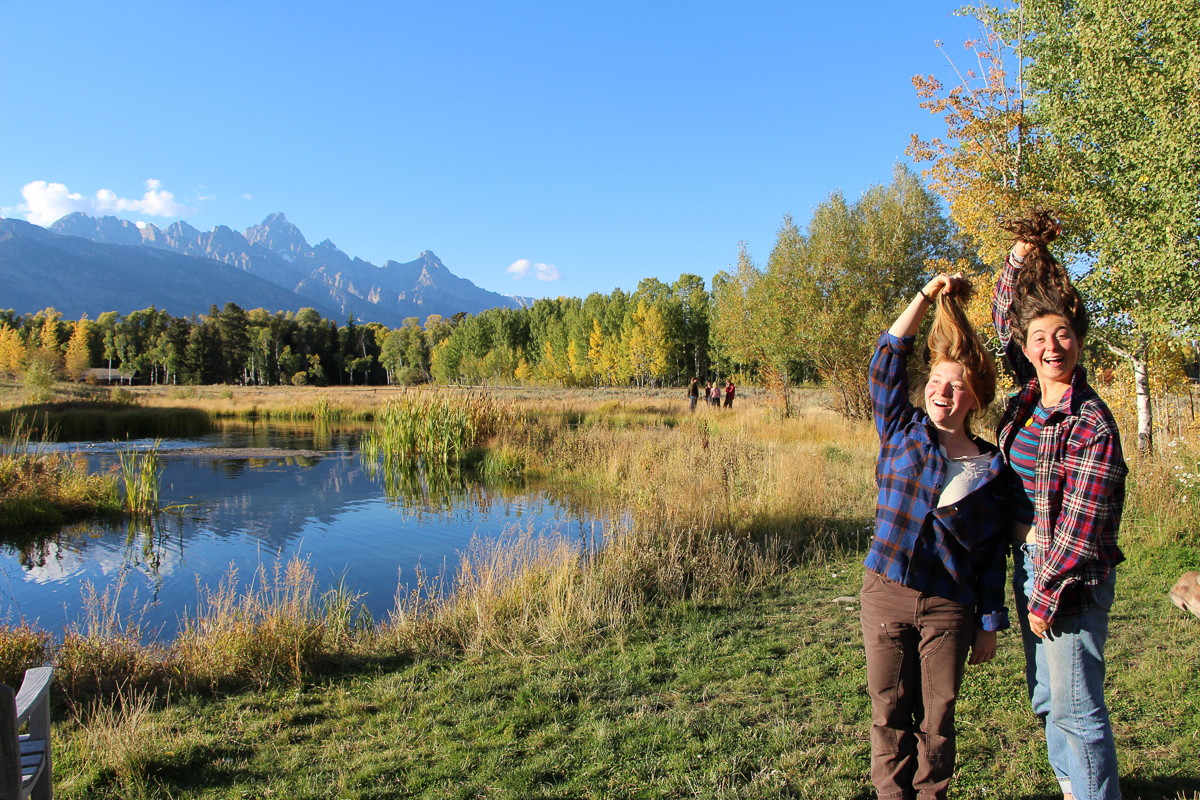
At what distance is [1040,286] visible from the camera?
219 centimetres

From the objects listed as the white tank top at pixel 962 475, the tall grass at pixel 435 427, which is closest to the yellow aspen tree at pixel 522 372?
the tall grass at pixel 435 427

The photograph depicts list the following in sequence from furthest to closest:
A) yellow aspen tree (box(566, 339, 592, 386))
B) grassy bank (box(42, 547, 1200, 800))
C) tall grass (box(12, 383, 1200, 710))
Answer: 1. yellow aspen tree (box(566, 339, 592, 386))
2. tall grass (box(12, 383, 1200, 710))
3. grassy bank (box(42, 547, 1200, 800))

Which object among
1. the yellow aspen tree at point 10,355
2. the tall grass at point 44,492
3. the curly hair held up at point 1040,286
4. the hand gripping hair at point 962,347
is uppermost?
the yellow aspen tree at point 10,355

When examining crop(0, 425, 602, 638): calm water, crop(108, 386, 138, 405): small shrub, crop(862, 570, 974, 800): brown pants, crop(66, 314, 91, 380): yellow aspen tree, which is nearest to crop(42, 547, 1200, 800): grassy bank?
crop(862, 570, 974, 800): brown pants

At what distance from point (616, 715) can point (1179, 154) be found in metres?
7.98

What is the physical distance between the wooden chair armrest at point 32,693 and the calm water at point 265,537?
3.15m

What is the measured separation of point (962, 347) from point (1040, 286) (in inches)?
12.0

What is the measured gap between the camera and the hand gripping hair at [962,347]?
7.57 ft

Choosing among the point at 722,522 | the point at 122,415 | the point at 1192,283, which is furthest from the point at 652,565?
the point at 122,415

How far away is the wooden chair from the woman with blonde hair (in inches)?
104

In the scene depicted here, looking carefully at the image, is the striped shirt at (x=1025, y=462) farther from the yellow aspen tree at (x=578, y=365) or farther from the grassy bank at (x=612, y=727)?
the yellow aspen tree at (x=578, y=365)

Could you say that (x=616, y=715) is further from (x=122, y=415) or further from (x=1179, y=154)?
(x=122, y=415)

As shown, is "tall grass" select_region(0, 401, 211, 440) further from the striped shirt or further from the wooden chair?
the striped shirt

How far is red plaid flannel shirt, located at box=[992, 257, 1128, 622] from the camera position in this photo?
194 centimetres
